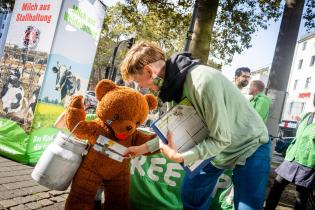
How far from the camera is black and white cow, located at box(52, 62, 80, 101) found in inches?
208

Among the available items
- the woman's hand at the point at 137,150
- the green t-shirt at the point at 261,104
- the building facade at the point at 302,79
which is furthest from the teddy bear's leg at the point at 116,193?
the building facade at the point at 302,79

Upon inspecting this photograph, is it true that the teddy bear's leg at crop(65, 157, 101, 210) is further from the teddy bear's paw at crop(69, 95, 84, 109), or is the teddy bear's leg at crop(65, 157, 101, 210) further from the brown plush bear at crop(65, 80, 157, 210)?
the teddy bear's paw at crop(69, 95, 84, 109)

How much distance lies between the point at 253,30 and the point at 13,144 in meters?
11.1

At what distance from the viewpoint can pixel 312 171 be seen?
12.7 ft

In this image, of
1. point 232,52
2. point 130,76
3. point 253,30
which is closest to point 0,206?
point 130,76

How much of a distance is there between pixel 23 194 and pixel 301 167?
126 inches

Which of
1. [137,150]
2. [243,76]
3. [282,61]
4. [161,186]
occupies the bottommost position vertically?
[161,186]

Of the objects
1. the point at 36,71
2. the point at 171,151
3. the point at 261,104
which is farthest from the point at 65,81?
the point at 171,151

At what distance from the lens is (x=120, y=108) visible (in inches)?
120

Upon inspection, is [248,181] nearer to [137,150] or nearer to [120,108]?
[137,150]

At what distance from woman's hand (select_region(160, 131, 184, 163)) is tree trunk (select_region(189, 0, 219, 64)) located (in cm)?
605

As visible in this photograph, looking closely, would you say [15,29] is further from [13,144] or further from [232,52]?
[232,52]

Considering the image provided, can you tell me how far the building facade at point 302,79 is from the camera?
3691cm

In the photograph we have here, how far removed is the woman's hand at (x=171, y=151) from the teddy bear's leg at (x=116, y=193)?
125 cm
